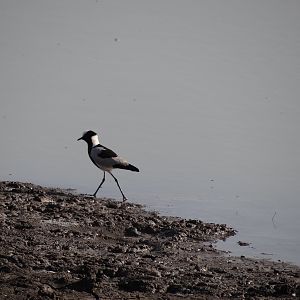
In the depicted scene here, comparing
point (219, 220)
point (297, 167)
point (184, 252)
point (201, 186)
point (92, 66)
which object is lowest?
point (184, 252)

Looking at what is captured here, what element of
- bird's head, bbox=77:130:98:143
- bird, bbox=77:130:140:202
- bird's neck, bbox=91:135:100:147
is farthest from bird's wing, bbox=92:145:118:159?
bird's head, bbox=77:130:98:143

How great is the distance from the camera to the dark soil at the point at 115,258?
767cm

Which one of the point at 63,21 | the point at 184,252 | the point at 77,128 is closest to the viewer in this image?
the point at 184,252

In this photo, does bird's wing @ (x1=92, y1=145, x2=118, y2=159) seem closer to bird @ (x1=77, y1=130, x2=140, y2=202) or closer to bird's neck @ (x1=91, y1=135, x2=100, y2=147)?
bird @ (x1=77, y1=130, x2=140, y2=202)

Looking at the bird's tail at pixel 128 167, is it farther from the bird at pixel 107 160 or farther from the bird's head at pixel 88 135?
the bird's head at pixel 88 135

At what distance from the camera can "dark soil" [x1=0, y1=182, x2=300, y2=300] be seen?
767cm

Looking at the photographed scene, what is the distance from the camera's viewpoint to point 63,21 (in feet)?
110

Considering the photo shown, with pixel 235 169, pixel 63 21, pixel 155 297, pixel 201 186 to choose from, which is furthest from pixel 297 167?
pixel 63 21

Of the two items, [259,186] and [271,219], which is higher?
[259,186]

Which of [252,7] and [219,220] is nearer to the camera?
[219,220]

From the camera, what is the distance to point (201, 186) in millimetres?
13586

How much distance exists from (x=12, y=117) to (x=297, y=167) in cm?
584

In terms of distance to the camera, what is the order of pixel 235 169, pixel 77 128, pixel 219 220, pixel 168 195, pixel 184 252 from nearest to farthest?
pixel 184 252
pixel 219 220
pixel 168 195
pixel 235 169
pixel 77 128

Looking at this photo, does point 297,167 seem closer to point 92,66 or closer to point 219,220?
point 219,220
